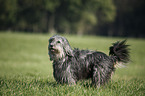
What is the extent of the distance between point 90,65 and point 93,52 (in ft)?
1.46

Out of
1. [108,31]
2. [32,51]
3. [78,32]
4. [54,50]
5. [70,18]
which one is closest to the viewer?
[54,50]

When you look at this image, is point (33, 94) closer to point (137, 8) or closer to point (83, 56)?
point (83, 56)

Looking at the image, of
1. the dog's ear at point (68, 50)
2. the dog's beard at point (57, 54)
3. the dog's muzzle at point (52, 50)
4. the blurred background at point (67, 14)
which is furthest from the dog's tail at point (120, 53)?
the blurred background at point (67, 14)

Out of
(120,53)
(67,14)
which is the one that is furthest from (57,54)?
(67,14)

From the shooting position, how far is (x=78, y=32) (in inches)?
2124

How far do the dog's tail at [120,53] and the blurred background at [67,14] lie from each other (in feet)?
106

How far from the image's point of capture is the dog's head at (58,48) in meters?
4.27

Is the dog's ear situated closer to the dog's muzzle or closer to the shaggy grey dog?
the shaggy grey dog

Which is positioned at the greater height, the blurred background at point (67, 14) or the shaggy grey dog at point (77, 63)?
the blurred background at point (67, 14)

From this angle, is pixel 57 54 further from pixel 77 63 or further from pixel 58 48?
pixel 77 63

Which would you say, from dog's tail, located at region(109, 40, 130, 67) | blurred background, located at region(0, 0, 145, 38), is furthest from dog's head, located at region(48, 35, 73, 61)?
blurred background, located at region(0, 0, 145, 38)

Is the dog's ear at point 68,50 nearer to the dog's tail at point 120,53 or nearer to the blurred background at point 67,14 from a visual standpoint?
the dog's tail at point 120,53

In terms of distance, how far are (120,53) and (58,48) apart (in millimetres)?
2011

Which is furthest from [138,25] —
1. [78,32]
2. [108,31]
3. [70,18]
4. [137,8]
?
[70,18]
